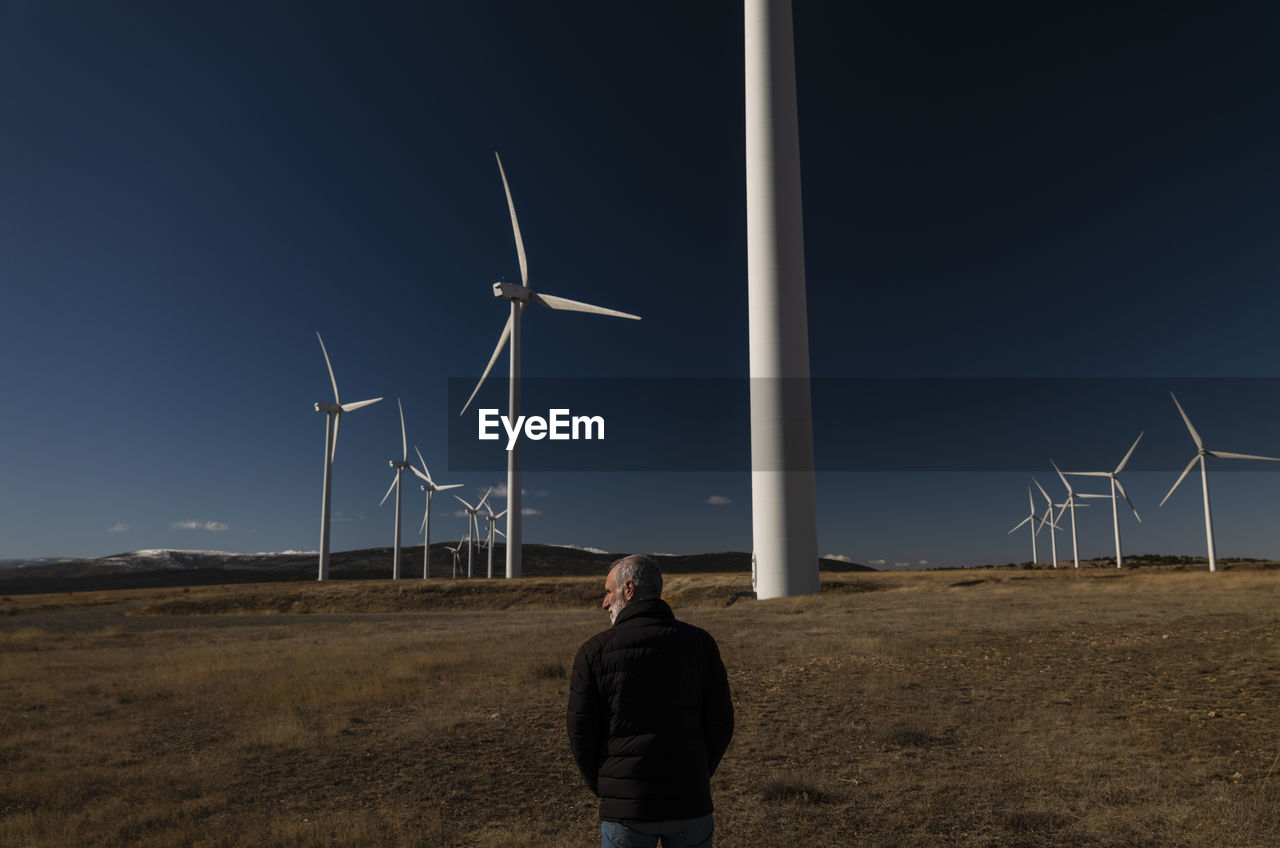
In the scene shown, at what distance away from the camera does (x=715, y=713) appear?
14.8 feet

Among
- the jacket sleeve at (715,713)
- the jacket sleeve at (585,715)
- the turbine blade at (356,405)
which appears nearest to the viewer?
the jacket sleeve at (585,715)

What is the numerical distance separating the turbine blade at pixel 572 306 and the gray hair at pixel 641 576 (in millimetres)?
51919

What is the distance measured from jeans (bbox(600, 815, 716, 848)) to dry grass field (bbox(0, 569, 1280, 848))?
4.50 metres

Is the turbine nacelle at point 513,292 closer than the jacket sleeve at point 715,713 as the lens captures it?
No

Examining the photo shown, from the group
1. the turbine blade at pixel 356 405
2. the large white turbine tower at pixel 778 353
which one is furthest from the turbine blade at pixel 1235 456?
the turbine blade at pixel 356 405

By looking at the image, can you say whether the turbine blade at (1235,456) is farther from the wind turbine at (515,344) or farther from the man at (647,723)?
the man at (647,723)

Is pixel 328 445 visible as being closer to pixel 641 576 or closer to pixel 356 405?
pixel 356 405

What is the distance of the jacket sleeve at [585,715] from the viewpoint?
4332mm

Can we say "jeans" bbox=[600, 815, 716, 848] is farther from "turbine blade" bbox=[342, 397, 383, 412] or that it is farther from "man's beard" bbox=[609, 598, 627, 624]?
"turbine blade" bbox=[342, 397, 383, 412]

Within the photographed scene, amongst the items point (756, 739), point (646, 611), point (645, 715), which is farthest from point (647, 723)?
point (756, 739)

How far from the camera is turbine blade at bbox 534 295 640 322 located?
2233 inches

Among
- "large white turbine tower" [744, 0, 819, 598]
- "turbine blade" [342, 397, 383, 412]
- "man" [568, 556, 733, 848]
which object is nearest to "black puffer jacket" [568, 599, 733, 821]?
"man" [568, 556, 733, 848]

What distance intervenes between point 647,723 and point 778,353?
3508cm

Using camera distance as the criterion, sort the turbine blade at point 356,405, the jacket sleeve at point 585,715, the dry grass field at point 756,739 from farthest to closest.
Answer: the turbine blade at point 356,405 → the dry grass field at point 756,739 → the jacket sleeve at point 585,715
